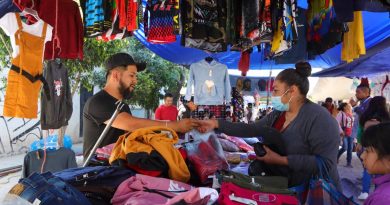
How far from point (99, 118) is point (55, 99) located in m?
2.28

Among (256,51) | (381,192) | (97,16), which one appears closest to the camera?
(381,192)

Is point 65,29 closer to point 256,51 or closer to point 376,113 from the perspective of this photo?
point 376,113

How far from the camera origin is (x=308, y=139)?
2.28 metres

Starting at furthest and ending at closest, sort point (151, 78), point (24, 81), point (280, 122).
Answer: point (151, 78) → point (24, 81) → point (280, 122)

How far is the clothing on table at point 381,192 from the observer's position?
1490mm

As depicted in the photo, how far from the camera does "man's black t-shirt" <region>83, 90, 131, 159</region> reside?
257 centimetres

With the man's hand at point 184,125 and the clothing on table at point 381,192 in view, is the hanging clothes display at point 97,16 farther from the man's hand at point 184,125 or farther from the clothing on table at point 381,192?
the clothing on table at point 381,192

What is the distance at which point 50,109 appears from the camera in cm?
457

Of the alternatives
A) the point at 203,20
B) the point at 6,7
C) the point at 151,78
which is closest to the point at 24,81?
the point at 6,7

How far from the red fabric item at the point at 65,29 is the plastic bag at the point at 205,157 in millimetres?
2557

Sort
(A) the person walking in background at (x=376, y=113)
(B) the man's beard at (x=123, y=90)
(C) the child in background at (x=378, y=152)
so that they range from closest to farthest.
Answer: (C) the child in background at (x=378, y=152) < (B) the man's beard at (x=123, y=90) < (A) the person walking in background at (x=376, y=113)

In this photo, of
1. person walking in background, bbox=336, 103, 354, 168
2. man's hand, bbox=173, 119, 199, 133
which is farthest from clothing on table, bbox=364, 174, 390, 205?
person walking in background, bbox=336, 103, 354, 168

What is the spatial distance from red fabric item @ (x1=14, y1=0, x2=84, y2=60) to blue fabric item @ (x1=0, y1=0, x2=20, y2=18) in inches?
21.2

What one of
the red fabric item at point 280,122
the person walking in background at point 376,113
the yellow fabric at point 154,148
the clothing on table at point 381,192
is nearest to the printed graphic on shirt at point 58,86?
the yellow fabric at point 154,148
